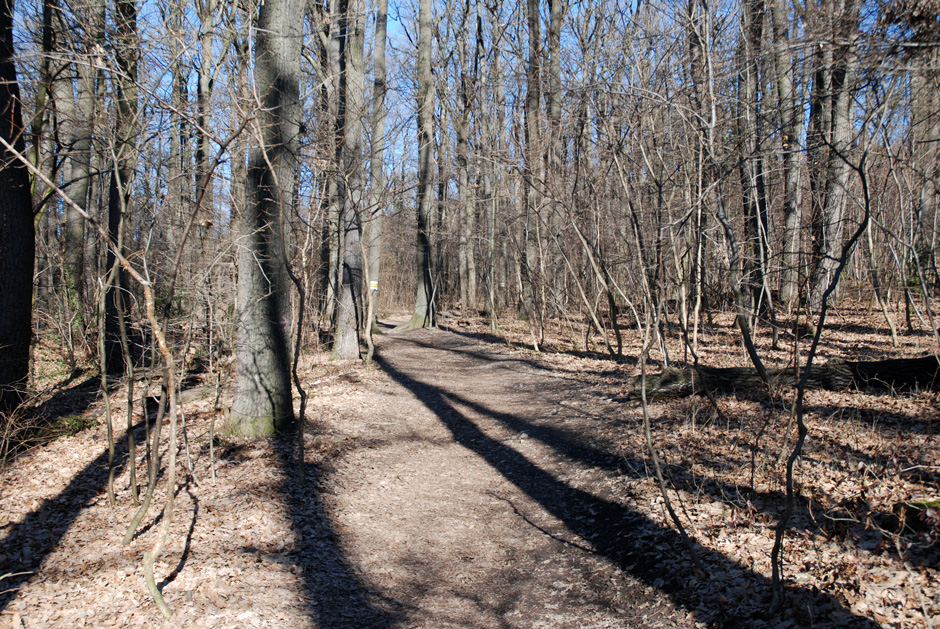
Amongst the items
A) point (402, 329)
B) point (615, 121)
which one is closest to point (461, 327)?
point (402, 329)

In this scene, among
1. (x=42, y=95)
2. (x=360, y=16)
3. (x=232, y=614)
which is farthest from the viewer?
(x=360, y=16)

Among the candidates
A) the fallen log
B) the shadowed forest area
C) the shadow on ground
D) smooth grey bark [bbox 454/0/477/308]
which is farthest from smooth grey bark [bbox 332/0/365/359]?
smooth grey bark [bbox 454/0/477/308]

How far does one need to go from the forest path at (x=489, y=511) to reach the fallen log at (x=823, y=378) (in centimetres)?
105

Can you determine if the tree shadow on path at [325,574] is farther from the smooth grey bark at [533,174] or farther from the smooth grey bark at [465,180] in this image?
the smooth grey bark at [465,180]

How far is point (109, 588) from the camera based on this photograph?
3764 mm

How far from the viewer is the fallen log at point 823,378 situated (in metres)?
6.03

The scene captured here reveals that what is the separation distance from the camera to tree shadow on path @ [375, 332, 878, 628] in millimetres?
3223

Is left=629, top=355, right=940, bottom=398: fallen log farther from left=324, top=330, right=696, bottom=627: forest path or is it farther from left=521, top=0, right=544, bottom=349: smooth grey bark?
left=521, top=0, right=544, bottom=349: smooth grey bark

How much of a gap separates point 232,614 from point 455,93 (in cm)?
2325

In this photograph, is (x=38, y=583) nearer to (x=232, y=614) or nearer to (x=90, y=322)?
(x=232, y=614)

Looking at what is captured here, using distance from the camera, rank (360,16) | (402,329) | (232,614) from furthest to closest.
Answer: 1. (402,329)
2. (360,16)
3. (232,614)

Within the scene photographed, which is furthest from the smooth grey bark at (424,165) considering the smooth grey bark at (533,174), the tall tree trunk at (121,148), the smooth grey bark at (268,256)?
the smooth grey bark at (268,256)

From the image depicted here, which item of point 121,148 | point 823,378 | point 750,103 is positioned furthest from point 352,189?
point 823,378

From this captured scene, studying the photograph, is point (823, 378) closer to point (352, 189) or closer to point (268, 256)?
point (268, 256)
